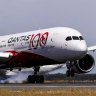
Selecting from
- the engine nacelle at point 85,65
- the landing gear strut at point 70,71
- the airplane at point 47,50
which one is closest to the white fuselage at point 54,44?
the airplane at point 47,50

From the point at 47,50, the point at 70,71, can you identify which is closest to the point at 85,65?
the point at 47,50

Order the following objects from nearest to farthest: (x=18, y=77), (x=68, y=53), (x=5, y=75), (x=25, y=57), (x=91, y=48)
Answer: (x=68, y=53)
(x=25, y=57)
(x=91, y=48)
(x=18, y=77)
(x=5, y=75)

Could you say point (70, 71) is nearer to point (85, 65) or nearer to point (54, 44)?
point (54, 44)

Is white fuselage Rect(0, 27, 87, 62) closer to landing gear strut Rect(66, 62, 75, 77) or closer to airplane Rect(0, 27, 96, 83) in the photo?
airplane Rect(0, 27, 96, 83)

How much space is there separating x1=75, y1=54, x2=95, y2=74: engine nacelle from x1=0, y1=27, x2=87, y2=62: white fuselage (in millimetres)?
3155

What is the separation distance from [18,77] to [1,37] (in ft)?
29.9

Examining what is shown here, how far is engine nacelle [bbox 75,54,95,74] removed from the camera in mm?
44900

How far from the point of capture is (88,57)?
45.8 meters

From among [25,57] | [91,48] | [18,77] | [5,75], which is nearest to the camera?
[25,57]

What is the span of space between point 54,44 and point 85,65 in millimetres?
4635

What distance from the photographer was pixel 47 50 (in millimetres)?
42750

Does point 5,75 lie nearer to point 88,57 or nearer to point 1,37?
point 1,37

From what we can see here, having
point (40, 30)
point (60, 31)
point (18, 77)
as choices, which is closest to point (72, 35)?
point (60, 31)

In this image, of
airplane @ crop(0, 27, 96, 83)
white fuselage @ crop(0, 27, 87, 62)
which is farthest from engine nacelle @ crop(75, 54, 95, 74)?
white fuselage @ crop(0, 27, 87, 62)
